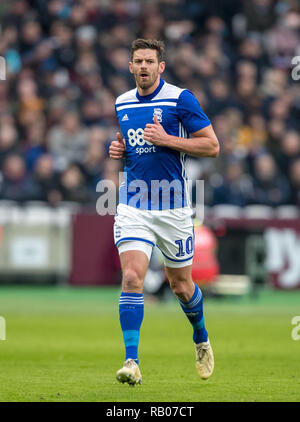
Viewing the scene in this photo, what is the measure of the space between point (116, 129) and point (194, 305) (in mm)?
11315

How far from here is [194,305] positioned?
766cm

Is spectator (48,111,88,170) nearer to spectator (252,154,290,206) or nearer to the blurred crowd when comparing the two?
the blurred crowd

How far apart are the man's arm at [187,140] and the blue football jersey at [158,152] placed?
8cm

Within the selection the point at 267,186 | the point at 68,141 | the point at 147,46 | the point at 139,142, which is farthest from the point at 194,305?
the point at 68,141

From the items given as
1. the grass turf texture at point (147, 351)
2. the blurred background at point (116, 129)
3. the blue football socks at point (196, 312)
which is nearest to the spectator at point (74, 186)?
the blurred background at point (116, 129)

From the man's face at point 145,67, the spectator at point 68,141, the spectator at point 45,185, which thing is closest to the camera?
the man's face at point 145,67

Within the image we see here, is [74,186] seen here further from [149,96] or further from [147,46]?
[147,46]

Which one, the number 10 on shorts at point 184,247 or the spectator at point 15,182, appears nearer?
the number 10 on shorts at point 184,247

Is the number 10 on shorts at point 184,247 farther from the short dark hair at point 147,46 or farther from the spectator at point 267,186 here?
the spectator at point 267,186

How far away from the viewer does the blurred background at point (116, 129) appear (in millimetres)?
17391

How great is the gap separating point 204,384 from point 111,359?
187cm

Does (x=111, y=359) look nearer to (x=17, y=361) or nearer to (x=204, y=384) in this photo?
(x=17, y=361)

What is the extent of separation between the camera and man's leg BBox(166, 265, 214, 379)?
7.53 m
